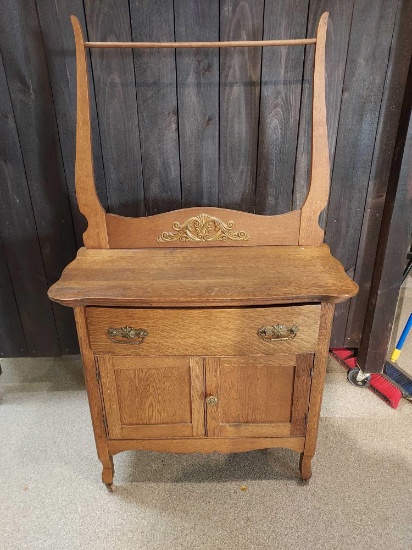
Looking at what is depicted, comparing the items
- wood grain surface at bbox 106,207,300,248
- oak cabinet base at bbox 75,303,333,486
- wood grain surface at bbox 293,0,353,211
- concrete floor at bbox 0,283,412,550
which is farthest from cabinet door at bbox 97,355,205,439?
wood grain surface at bbox 293,0,353,211

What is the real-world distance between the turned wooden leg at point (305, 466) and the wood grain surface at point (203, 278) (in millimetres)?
584

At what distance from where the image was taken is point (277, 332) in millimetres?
1097

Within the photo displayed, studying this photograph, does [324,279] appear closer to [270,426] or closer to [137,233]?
[270,426]

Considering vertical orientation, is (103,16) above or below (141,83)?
above

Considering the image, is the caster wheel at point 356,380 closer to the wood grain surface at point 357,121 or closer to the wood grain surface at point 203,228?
the wood grain surface at point 357,121

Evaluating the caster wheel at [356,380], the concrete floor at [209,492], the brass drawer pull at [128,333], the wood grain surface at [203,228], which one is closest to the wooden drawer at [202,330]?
the brass drawer pull at [128,333]

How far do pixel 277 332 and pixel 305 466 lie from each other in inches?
21.4

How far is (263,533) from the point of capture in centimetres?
122

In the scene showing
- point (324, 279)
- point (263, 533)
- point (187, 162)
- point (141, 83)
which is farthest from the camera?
point (187, 162)

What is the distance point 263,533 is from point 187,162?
127cm

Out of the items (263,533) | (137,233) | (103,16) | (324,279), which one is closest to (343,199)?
(324,279)

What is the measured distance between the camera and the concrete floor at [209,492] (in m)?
1.21

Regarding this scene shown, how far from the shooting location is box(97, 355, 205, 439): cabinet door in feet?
3.80

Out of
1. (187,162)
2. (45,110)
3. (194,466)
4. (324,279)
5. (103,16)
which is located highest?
(103,16)
